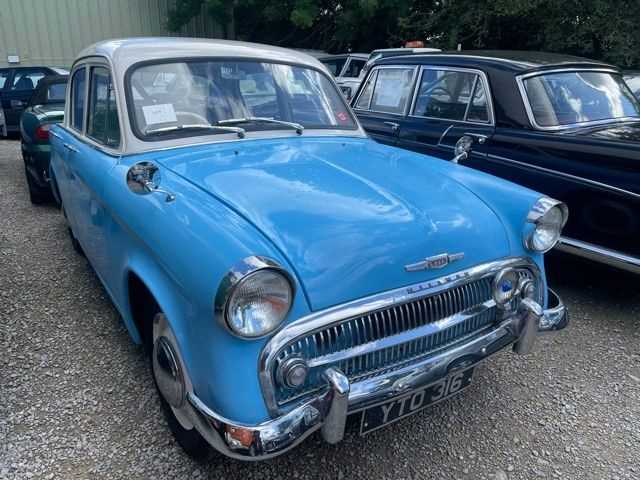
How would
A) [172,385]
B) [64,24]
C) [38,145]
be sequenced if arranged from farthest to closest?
[64,24]
[38,145]
[172,385]

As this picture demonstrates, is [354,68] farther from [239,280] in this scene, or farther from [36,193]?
[239,280]

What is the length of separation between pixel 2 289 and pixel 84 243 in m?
0.91

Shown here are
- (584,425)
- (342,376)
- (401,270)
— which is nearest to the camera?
(342,376)

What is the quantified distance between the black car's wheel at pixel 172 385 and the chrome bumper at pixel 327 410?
6.1 inches

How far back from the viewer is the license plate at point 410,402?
1.86m

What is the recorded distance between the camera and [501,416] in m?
2.51

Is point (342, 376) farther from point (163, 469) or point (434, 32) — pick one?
point (434, 32)

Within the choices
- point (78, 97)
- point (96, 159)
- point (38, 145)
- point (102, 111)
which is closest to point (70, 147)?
point (78, 97)

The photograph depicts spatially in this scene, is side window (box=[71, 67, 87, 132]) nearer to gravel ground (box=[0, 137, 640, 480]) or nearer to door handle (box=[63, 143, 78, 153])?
door handle (box=[63, 143, 78, 153])

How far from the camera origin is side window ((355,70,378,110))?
534 centimetres

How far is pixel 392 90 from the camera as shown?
507cm

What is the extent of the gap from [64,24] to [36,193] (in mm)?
→ 13695

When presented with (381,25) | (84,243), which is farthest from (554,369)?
(381,25)

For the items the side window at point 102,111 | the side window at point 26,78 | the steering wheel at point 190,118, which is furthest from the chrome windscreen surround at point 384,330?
the side window at point 26,78
